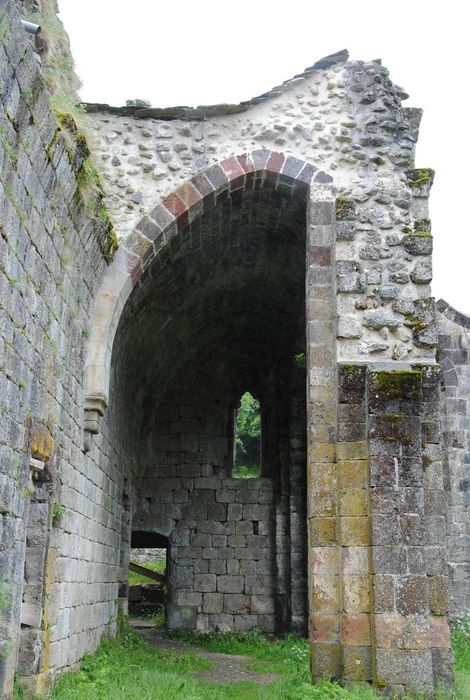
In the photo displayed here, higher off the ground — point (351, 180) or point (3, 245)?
point (351, 180)

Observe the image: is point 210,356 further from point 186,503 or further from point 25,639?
point 25,639

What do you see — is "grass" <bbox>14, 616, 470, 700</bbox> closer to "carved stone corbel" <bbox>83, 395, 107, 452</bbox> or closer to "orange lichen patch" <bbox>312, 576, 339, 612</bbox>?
"orange lichen patch" <bbox>312, 576, 339, 612</bbox>

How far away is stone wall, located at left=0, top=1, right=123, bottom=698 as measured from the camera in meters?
4.89

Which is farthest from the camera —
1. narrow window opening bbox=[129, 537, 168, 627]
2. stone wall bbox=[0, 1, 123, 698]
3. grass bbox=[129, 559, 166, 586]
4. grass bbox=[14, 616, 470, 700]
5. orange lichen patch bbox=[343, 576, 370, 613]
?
grass bbox=[129, 559, 166, 586]

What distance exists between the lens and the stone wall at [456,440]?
12.1m

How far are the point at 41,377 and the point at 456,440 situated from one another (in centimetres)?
834

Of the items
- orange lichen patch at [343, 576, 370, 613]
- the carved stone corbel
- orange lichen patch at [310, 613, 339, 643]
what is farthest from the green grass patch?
the carved stone corbel

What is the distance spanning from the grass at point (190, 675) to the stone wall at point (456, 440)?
68 cm

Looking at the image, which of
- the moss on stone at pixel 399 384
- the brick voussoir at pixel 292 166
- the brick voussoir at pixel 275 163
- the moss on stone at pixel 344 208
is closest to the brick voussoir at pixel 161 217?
the brick voussoir at pixel 275 163

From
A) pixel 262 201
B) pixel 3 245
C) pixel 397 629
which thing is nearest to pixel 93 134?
pixel 262 201

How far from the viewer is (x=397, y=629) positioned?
7.08 m

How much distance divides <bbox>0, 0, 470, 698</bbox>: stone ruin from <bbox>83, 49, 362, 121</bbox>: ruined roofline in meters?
0.02

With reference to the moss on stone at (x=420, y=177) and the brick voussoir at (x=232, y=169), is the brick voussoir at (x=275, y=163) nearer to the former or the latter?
the brick voussoir at (x=232, y=169)

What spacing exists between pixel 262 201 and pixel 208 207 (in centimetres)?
77
